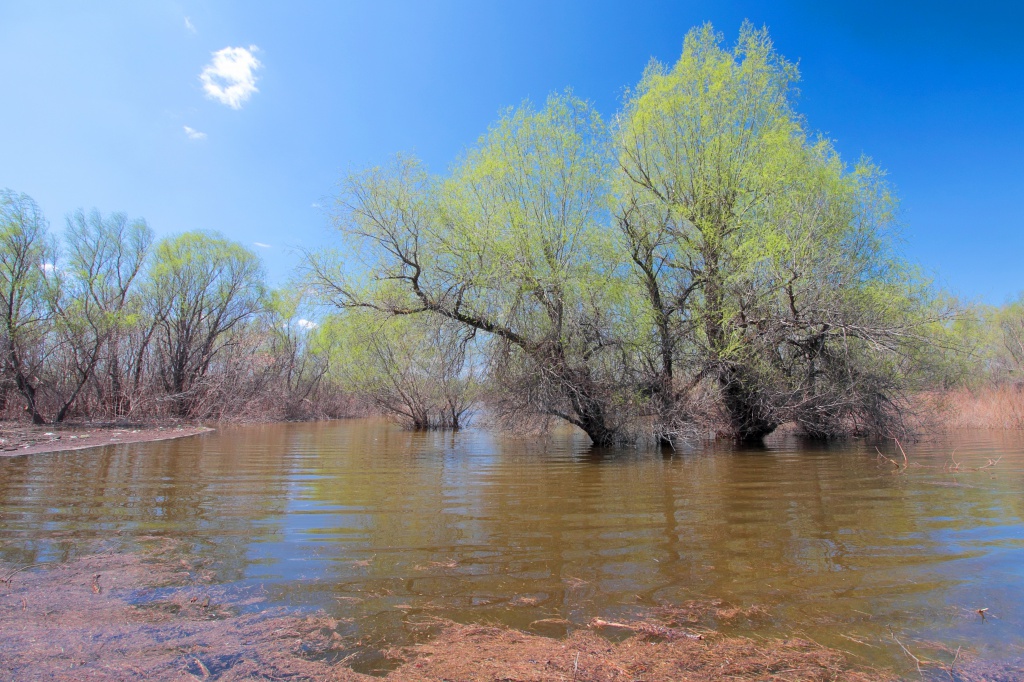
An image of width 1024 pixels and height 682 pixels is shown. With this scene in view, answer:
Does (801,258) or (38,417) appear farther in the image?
(38,417)

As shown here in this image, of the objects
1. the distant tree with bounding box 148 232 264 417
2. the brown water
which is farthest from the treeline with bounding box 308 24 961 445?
the distant tree with bounding box 148 232 264 417

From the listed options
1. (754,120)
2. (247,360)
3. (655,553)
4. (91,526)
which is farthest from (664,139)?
(247,360)

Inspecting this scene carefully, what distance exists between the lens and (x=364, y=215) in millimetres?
13195

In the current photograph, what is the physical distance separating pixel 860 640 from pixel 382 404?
2288cm

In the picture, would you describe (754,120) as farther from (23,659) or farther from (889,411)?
(23,659)

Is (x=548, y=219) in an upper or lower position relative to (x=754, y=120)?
lower

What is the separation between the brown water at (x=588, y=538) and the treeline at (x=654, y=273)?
377 cm

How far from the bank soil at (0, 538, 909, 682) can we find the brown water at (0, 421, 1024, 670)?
0.64 ft

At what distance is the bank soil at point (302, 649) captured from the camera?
2.48 meters

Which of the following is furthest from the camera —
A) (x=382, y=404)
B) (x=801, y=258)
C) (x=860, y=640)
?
(x=382, y=404)

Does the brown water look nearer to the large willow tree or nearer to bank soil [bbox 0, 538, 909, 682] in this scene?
bank soil [bbox 0, 538, 909, 682]

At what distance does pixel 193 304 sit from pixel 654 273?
98.2ft

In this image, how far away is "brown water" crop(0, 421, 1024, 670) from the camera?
3.25 m

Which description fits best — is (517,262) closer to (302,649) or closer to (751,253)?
(751,253)
